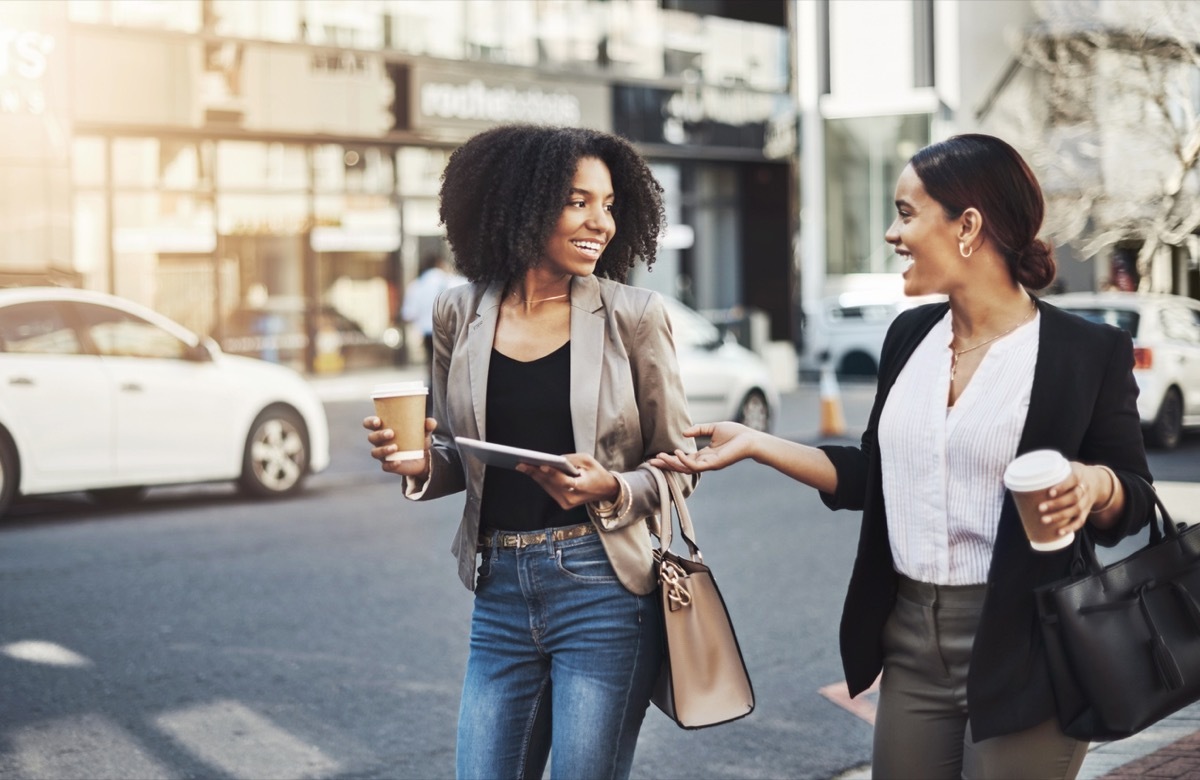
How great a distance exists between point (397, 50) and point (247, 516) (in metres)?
12.1

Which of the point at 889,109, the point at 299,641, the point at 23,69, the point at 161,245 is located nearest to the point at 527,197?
the point at 299,641

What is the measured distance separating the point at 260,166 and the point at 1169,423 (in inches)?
481

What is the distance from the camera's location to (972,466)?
9.12 ft

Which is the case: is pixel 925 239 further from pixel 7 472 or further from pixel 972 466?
pixel 7 472

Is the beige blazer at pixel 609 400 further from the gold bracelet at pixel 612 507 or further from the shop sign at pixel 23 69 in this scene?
the shop sign at pixel 23 69

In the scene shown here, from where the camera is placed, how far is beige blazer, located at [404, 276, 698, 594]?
300cm

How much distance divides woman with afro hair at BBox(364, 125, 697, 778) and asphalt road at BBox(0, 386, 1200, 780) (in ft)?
7.15

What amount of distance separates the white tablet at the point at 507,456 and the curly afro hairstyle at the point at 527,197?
587mm

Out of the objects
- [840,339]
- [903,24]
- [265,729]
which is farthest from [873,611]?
[903,24]

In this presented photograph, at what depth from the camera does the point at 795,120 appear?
96.2 feet

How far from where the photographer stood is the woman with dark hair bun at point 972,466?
2674 mm

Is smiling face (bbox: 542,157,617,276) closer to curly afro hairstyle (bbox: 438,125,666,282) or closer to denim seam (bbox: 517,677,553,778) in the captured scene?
curly afro hairstyle (bbox: 438,125,666,282)

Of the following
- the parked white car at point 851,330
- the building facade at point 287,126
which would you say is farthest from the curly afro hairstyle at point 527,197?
the parked white car at point 851,330

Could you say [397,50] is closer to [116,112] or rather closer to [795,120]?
[116,112]
